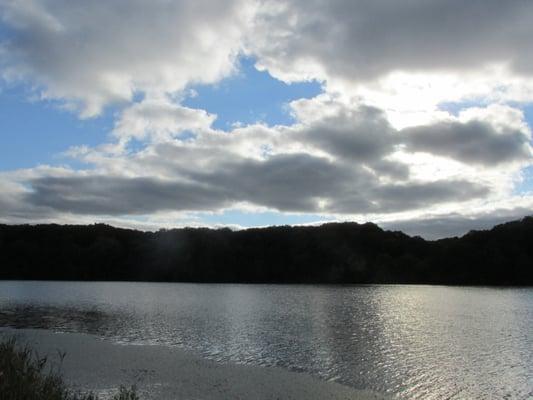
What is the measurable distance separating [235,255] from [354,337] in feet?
374

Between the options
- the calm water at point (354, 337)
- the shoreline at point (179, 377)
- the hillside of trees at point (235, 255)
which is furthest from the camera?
the hillside of trees at point (235, 255)

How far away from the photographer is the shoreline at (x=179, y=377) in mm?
16828

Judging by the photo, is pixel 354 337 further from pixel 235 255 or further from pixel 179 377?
pixel 235 255

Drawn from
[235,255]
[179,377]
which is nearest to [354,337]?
[179,377]

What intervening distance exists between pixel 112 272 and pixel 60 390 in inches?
5433

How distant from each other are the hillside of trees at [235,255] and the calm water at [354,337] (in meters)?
82.5

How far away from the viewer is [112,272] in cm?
14025

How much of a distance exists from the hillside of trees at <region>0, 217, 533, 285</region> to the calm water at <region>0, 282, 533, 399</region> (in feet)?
271

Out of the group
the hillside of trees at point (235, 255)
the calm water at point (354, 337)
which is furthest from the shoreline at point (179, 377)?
the hillside of trees at point (235, 255)

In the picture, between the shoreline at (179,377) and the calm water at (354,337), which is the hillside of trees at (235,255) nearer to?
the calm water at (354,337)

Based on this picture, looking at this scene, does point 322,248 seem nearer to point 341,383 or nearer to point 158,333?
point 158,333

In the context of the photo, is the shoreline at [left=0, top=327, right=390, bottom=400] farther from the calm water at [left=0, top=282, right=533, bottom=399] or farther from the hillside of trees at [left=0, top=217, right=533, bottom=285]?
the hillside of trees at [left=0, top=217, right=533, bottom=285]

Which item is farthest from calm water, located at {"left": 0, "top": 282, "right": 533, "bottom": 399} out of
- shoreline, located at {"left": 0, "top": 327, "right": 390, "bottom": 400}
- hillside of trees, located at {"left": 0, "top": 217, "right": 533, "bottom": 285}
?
hillside of trees, located at {"left": 0, "top": 217, "right": 533, "bottom": 285}

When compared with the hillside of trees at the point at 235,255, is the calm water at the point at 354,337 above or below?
below
